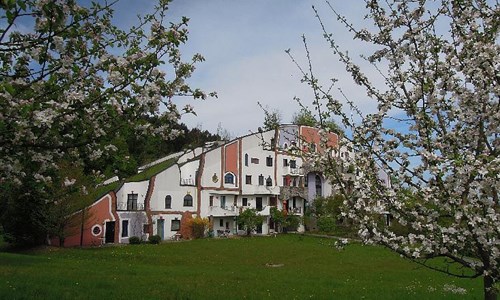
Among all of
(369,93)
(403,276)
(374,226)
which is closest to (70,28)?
(369,93)

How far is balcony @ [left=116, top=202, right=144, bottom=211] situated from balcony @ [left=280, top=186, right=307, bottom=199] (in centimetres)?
1949

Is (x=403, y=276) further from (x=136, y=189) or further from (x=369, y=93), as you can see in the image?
(x=136, y=189)

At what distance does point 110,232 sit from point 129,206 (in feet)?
12.8

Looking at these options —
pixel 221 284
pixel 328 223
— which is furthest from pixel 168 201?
pixel 221 284

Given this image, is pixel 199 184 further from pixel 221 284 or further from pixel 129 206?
pixel 221 284

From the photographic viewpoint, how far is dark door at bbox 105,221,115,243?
4488cm

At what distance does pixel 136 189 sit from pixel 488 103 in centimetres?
4578

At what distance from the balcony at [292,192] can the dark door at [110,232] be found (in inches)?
907

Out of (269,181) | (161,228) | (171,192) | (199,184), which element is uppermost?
(269,181)

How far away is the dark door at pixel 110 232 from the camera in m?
44.9

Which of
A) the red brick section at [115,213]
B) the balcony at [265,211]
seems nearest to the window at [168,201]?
the red brick section at [115,213]

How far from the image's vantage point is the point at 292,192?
59.9 metres

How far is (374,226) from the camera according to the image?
6.80 metres

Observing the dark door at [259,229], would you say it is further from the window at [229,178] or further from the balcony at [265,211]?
the window at [229,178]
